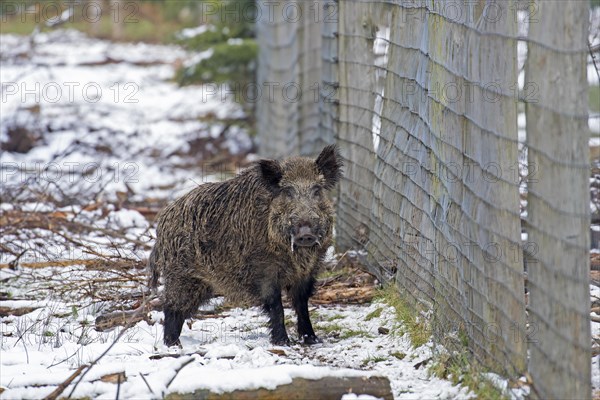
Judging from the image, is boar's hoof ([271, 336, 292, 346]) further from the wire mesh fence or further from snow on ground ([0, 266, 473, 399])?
the wire mesh fence

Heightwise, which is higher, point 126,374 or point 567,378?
point 567,378

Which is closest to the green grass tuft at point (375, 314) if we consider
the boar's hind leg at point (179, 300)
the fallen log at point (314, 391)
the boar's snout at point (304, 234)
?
the boar's snout at point (304, 234)

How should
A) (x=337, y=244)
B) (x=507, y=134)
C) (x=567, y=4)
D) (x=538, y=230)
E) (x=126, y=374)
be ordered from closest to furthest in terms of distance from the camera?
(x=567, y=4)
(x=538, y=230)
(x=507, y=134)
(x=126, y=374)
(x=337, y=244)

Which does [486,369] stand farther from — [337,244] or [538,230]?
[337,244]

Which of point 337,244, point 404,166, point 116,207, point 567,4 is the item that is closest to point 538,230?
point 567,4

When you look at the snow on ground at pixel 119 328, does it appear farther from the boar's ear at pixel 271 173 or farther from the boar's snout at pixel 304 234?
the boar's ear at pixel 271 173

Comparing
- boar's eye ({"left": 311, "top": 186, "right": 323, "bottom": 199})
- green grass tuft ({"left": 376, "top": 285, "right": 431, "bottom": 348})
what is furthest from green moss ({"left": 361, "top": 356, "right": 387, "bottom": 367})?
boar's eye ({"left": 311, "top": 186, "right": 323, "bottom": 199})

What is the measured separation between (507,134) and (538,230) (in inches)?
23.9

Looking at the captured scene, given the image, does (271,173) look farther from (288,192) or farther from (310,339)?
(310,339)

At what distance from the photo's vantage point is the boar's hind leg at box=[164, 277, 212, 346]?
20.5ft

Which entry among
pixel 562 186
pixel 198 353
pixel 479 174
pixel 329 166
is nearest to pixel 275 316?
pixel 198 353

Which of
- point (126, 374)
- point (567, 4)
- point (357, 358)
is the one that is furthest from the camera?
point (357, 358)

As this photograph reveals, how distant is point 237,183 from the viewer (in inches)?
255

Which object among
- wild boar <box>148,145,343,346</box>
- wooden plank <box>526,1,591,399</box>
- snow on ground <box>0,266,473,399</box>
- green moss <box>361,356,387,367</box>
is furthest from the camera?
wild boar <box>148,145,343,346</box>
